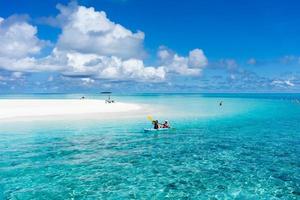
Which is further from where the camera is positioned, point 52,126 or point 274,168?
point 52,126

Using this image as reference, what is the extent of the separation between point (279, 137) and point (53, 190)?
1012 inches

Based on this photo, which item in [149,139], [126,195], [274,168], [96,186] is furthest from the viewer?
[149,139]

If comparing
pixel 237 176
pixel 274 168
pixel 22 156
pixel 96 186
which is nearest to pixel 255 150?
pixel 274 168

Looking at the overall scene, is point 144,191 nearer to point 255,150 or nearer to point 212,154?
point 212,154

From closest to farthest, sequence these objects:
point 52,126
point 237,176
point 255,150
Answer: point 237,176 < point 255,150 < point 52,126

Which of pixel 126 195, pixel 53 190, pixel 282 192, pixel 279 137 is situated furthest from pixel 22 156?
pixel 279 137

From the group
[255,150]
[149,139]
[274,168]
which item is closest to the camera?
[274,168]

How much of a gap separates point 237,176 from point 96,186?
29.5 ft

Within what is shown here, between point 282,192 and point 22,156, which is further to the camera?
point 22,156

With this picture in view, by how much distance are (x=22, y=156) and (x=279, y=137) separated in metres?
26.6

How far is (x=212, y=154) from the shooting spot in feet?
79.2

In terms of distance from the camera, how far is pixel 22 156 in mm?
23250

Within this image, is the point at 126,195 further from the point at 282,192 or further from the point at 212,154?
the point at 212,154

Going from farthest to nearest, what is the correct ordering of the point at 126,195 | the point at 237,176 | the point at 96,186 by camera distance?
the point at 237,176 → the point at 96,186 → the point at 126,195
